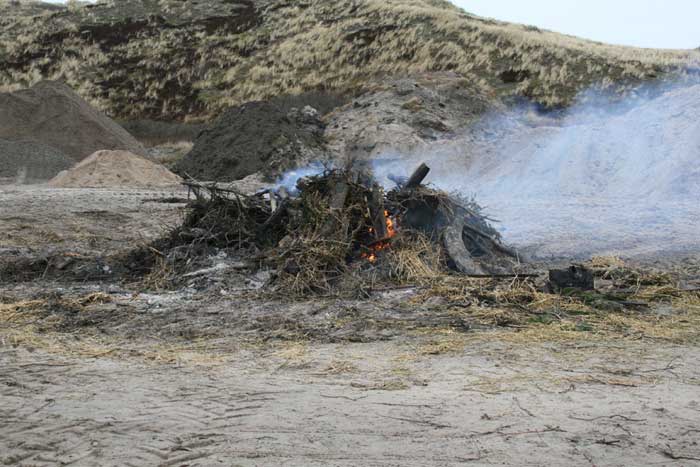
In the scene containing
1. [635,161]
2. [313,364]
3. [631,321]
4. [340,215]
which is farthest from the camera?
[635,161]

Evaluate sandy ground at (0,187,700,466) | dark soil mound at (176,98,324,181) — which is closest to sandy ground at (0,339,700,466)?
sandy ground at (0,187,700,466)

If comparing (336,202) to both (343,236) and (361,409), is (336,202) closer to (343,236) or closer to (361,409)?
(343,236)

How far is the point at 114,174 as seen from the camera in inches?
735

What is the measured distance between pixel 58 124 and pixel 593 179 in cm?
1667

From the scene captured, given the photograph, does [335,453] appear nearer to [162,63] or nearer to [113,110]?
[113,110]

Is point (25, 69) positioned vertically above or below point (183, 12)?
below

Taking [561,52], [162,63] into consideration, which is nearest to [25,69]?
[162,63]

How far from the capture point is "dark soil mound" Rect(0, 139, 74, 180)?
2000 centimetres

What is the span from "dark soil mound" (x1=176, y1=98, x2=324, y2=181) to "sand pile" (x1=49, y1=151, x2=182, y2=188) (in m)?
1.12

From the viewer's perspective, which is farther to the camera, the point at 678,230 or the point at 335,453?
the point at 678,230

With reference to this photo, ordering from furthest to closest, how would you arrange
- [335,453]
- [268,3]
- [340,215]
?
[268,3], [340,215], [335,453]

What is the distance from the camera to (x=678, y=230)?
1189cm

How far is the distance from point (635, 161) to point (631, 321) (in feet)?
40.1

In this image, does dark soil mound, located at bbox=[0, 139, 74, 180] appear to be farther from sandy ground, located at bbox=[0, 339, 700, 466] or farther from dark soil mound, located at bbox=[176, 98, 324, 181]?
sandy ground, located at bbox=[0, 339, 700, 466]
